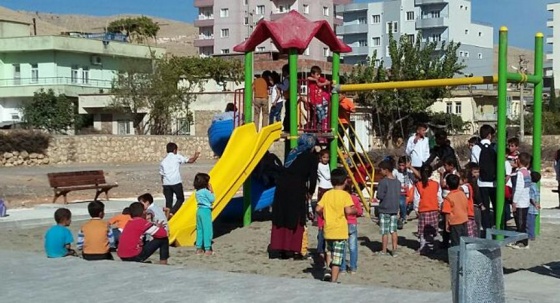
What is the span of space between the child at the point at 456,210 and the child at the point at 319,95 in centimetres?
486

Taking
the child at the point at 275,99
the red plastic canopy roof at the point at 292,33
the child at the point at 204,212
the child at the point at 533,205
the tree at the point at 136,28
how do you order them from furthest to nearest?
1. the tree at the point at 136,28
2. the child at the point at 275,99
3. the red plastic canopy roof at the point at 292,33
4. the child at the point at 533,205
5. the child at the point at 204,212

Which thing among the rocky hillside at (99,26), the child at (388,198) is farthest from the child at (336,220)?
the rocky hillside at (99,26)

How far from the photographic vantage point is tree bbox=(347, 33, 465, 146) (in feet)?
165

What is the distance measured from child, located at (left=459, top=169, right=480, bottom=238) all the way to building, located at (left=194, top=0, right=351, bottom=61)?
271 ft

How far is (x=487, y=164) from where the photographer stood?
13742mm

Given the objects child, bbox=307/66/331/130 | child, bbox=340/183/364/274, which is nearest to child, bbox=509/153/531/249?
child, bbox=340/183/364/274

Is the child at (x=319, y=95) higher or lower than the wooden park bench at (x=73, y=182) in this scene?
higher

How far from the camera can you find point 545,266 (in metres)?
11.4

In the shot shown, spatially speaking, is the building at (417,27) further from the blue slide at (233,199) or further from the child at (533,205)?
the child at (533,205)

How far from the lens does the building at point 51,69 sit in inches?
2288

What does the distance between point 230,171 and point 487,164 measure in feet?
14.5

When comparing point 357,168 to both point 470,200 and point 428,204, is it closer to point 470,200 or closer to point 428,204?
point 428,204

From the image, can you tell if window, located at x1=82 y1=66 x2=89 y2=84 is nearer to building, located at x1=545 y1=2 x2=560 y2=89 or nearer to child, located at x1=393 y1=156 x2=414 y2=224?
child, located at x1=393 y1=156 x2=414 y2=224

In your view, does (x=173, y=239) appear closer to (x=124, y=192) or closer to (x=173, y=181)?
(x=173, y=181)
